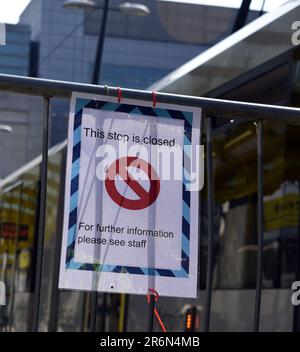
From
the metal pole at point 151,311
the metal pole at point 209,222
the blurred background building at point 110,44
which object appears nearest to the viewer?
the metal pole at point 151,311

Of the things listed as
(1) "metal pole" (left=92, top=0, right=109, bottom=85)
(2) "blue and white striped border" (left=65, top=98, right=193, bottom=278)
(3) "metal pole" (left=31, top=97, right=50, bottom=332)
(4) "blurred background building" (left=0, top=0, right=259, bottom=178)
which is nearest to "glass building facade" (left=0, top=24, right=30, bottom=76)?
(4) "blurred background building" (left=0, top=0, right=259, bottom=178)

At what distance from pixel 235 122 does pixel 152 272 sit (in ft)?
2.25

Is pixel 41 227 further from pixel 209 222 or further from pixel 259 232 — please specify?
pixel 259 232

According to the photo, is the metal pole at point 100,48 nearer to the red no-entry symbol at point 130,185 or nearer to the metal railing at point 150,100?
the metal railing at point 150,100

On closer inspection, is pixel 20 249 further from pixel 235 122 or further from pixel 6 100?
pixel 235 122

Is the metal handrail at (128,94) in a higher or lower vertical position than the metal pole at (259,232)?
higher

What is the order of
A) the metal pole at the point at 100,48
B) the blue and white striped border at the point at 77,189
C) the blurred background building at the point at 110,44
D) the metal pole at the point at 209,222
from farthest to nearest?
the metal pole at the point at 100,48 → the blurred background building at the point at 110,44 → the metal pole at the point at 209,222 → the blue and white striped border at the point at 77,189

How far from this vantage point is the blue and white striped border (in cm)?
307

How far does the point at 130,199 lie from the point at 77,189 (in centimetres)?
17

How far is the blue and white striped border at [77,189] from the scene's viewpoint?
307 centimetres

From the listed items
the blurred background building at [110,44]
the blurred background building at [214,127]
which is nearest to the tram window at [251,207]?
the blurred background building at [214,127]

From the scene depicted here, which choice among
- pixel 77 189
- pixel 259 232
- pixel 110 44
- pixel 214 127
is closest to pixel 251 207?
pixel 214 127

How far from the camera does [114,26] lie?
28.4 ft
